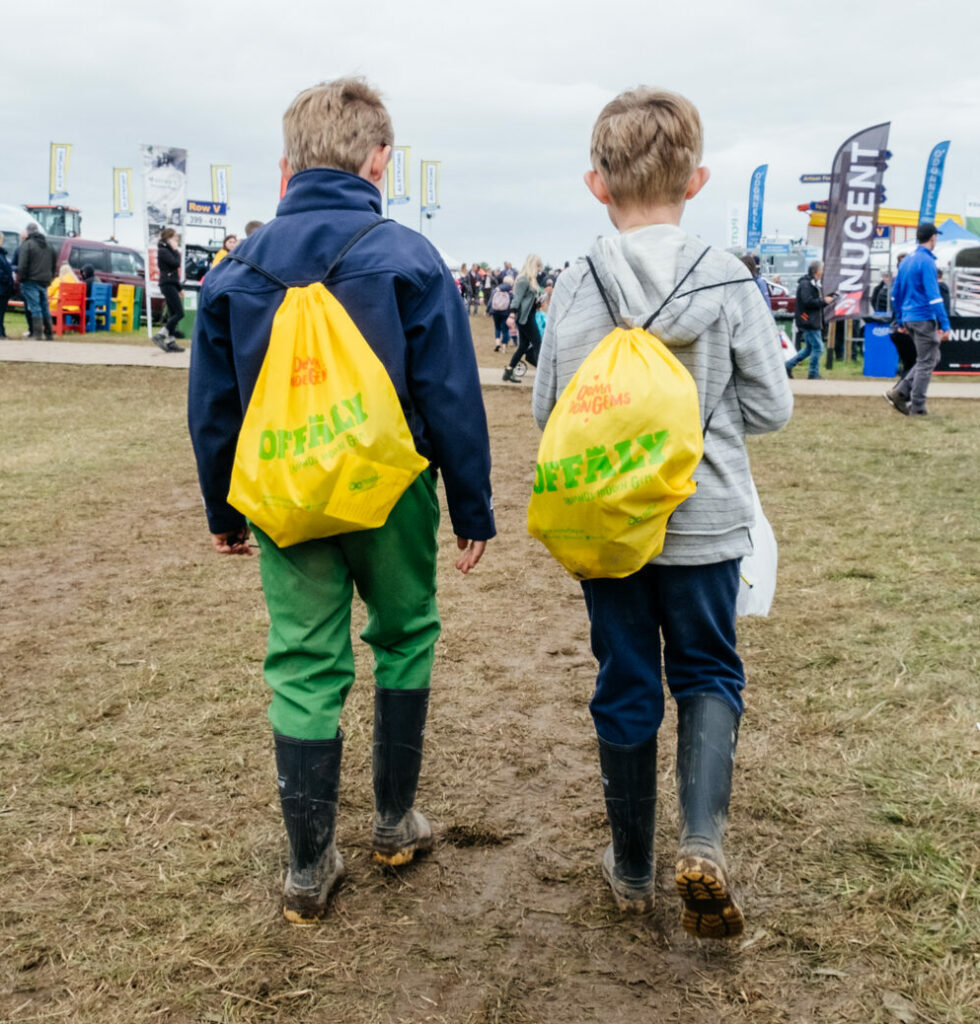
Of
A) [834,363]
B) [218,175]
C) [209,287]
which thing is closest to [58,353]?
[834,363]

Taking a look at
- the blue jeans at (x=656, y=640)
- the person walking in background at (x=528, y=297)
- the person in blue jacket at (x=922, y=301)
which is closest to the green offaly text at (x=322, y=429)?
the blue jeans at (x=656, y=640)

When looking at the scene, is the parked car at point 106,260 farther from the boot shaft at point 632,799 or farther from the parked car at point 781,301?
the boot shaft at point 632,799

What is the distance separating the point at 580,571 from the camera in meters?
2.13

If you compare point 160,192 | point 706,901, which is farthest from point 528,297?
point 706,901

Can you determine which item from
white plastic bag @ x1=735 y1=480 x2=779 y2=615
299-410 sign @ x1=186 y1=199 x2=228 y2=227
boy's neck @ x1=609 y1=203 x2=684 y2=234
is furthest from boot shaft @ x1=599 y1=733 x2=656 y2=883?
299-410 sign @ x1=186 y1=199 x2=228 y2=227

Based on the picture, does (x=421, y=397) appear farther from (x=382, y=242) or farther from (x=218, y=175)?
(x=218, y=175)

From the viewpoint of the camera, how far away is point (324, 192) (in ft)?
7.31

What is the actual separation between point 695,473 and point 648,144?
67 centimetres

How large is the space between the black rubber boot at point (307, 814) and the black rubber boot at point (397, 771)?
18cm

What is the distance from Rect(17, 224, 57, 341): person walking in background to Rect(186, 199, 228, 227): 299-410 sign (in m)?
3.91

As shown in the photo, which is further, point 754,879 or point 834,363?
point 834,363

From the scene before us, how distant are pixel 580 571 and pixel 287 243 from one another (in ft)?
3.06

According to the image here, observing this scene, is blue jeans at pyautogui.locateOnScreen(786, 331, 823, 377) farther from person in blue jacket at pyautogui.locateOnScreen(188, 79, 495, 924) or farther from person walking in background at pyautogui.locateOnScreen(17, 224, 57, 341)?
person in blue jacket at pyautogui.locateOnScreen(188, 79, 495, 924)

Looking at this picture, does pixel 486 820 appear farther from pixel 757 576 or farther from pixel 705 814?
pixel 757 576
